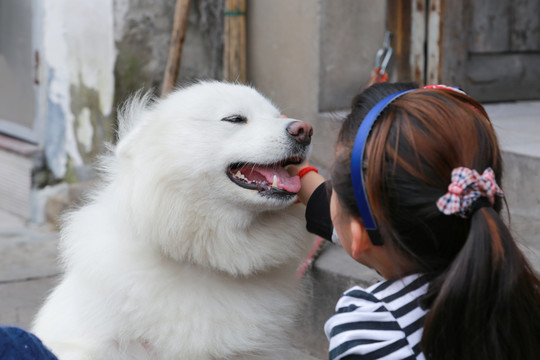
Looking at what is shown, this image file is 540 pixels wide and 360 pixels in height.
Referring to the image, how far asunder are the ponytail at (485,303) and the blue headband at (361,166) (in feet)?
0.60

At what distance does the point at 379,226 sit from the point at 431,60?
3.29 metres

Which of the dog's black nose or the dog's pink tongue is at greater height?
the dog's black nose

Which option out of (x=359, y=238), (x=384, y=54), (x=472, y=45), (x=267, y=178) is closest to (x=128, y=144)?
(x=267, y=178)

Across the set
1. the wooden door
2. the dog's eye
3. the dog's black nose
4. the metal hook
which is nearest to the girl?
the dog's black nose

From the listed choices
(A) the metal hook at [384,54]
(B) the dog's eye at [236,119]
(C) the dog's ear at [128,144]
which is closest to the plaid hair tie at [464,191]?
(B) the dog's eye at [236,119]

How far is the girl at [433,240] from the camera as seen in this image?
1.28 m

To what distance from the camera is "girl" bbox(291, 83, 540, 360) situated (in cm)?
128

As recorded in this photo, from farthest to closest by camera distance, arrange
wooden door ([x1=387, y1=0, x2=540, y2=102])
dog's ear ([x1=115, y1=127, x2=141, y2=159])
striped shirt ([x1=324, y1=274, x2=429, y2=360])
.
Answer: wooden door ([x1=387, y1=0, x2=540, y2=102]), dog's ear ([x1=115, y1=127, x2=141, y2=159]), striped shirt ([x1=324, y1=274, x2=429, y2=360])

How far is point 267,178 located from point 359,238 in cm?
71

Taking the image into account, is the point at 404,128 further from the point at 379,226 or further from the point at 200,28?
the point at 200,28

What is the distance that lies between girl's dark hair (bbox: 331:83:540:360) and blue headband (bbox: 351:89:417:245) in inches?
0.4

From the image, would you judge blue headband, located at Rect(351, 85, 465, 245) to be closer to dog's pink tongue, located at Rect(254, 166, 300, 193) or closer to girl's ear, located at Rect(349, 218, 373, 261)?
girl's ear, located at Rect(349, 218, 373, 261)

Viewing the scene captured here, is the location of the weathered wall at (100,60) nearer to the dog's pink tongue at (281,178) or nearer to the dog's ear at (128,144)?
the dog's ear at (128,144)

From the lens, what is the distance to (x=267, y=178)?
2.14 metres
